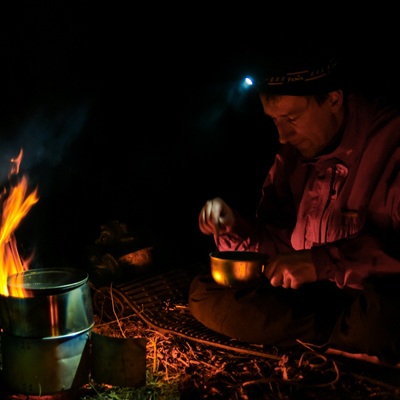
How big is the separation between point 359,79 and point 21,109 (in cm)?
395

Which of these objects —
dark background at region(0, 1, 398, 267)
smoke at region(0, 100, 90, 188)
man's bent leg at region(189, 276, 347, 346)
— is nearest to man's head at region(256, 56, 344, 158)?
man's bent leg at region(189, 276, 347, 346)

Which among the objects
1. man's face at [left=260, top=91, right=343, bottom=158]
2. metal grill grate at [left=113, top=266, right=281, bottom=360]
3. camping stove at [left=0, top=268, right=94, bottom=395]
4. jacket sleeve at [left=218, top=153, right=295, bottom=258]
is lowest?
metal grill grate at [left=113, top=266, right=281, bottom=360]

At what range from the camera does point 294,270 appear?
10.6ft

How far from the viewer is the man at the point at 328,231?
3158 millimetres

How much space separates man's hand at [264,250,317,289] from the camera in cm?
323

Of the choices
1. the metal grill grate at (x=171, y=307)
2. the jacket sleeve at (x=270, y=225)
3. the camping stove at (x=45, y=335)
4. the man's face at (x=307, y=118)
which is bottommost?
the metal grill grate at (x=171, y=307)

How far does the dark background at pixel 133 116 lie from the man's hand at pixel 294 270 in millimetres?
2641

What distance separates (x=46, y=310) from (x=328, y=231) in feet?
6.65

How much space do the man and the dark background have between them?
199 centimetres

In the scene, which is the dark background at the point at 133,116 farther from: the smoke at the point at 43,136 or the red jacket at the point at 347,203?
the red jacket at the point at 347,203

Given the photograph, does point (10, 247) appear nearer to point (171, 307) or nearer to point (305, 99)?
point (171, 307)

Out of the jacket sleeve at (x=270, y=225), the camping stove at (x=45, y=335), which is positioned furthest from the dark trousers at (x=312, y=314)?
the camping stove at (x=45, y=335)

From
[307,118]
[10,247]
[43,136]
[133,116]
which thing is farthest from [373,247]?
[133,116]

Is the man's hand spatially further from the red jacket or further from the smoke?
the smoke
